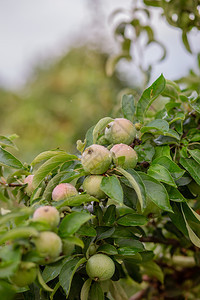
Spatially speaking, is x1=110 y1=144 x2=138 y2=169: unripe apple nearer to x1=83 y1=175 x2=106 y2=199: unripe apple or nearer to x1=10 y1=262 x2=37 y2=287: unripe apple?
x1=83 y1=175 x2=106 y2=199: unripe apple

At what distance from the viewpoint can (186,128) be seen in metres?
0.56

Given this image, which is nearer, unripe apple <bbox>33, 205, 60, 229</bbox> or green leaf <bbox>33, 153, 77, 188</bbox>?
unripe apple <bbox>33, 205, 60, 229</bbox>

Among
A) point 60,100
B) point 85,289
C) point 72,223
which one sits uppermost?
point 72,223

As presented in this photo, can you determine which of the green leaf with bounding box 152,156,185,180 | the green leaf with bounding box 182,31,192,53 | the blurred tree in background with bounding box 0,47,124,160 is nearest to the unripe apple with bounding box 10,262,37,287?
the green leaf with bounding box 152,156,185,180

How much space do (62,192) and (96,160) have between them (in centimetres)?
5

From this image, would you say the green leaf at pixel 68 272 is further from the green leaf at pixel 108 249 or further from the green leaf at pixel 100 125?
the green leaf at pixel 100 125

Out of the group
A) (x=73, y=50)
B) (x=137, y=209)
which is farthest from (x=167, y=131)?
(x=73, y=50)

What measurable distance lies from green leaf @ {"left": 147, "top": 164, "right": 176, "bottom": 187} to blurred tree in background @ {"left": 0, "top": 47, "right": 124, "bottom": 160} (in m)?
2.03

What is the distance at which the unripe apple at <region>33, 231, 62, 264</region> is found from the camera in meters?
0.31

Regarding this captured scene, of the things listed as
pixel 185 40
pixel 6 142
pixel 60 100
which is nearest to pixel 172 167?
pixel 6 142

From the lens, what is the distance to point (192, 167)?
0.46 meters

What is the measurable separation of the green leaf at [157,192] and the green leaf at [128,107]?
0.14m

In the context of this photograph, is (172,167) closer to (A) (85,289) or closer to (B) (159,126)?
(B) (159,126)

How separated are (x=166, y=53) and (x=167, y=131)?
482 millimetres
